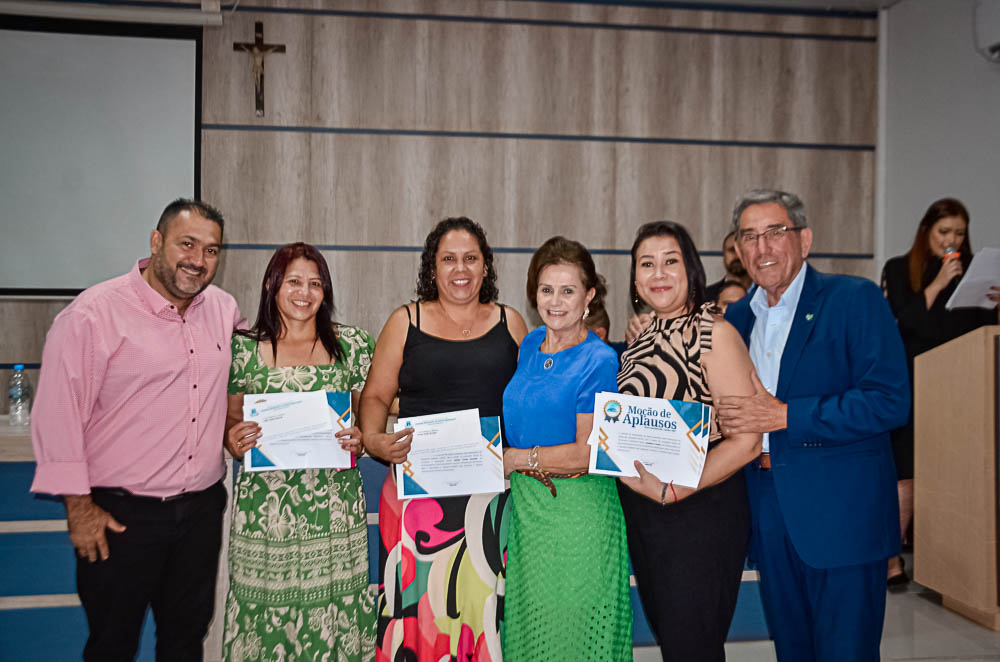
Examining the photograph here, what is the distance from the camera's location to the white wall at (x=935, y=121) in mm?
5004

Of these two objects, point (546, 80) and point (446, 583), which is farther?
point (546, 80)

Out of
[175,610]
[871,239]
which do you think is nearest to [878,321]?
[175,610]

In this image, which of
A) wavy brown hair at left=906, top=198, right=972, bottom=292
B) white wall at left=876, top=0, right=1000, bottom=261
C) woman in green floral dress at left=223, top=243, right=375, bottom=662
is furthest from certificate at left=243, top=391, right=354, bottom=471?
white wall at left=876, top=0, right=1000, bottom=261

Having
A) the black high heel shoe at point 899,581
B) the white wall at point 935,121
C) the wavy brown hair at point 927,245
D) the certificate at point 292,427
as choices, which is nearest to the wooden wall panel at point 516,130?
the white wall at point 935,121

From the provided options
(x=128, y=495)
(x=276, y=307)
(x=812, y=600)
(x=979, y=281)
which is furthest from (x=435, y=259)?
(x=979, y=281)

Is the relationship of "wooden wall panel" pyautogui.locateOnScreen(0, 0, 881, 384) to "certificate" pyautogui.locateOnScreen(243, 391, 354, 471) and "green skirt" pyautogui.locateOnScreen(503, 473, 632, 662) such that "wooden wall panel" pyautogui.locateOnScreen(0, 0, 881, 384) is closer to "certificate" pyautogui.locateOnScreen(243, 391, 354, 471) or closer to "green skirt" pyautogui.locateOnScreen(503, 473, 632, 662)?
"certificate" pyautogui.locateOnScreen(243, 391, 354, 471)

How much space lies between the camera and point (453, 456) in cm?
204

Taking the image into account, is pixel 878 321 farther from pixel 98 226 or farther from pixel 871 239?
pixel 98 226

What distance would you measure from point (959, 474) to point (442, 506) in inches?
103

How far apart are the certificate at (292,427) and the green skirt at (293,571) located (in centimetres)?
11

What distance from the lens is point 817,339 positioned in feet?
6.42

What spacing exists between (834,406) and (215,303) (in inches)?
70.7

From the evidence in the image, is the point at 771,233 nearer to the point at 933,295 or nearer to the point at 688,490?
the point at 688,490

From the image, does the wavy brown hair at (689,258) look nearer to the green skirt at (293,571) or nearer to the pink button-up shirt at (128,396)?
the green skirt at (293,571)
